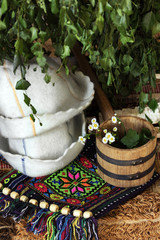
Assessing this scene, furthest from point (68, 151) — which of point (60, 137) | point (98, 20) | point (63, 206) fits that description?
point (98, 20)

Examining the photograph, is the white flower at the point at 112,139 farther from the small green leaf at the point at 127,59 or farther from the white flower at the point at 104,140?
the small green leaf at the point at 127,59

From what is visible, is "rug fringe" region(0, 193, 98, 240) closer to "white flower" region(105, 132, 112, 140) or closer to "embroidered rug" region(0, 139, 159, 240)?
"embroidered rug" region(0, 139, 159, 240)

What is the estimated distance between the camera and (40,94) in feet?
3.72

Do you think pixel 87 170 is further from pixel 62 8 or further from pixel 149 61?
pixel 62 8

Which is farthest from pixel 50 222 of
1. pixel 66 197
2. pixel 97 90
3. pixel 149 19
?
pixel 149 19

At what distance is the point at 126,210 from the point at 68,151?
291 mm

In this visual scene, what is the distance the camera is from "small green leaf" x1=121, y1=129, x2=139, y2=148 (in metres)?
1.17

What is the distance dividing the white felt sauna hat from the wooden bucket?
0.15m

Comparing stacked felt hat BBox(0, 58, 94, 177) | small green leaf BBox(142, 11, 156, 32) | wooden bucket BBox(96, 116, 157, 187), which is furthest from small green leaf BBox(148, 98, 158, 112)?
small green leaf BBox(142, 11, 156, 32)

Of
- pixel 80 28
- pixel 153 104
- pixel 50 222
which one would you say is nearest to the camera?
pixel 80 28

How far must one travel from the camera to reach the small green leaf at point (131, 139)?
1174 mm

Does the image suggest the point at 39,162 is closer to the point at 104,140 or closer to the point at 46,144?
the point at 46,144

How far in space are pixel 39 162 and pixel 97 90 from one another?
400 mm

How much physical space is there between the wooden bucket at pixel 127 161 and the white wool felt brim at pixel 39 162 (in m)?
0.11
